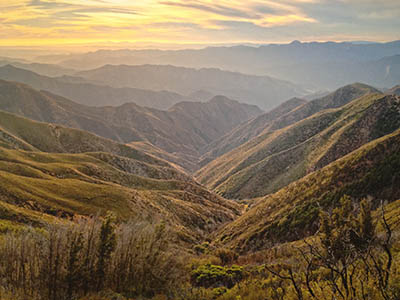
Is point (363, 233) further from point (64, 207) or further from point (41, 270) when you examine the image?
point (64, 207)

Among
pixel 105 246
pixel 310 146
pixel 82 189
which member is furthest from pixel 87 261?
pixel 310 146

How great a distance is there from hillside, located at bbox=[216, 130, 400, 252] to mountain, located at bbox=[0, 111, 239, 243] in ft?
41.1

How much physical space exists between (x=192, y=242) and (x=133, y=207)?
15645 mm

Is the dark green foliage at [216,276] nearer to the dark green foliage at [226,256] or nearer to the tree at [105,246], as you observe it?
the tree at [105,246]

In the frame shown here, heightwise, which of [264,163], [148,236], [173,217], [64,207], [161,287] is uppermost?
[148,236]

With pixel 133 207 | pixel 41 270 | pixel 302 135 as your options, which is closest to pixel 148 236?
pixel 41 270

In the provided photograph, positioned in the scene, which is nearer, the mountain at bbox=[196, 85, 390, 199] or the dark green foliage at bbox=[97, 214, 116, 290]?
the dark green foliage at bbox=[97, 214, 116, 290]

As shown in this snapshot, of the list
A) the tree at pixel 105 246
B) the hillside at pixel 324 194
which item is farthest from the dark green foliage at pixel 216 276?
the hillside at pixel 324 194

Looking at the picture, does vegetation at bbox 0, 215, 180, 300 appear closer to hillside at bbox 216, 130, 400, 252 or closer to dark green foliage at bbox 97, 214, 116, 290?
dark green foliage at bbox 97, 214, 116, 290

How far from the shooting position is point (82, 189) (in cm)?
6531

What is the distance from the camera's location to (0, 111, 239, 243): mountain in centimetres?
5109

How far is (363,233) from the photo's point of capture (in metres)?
22.9

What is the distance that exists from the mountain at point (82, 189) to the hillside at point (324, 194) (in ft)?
41.1

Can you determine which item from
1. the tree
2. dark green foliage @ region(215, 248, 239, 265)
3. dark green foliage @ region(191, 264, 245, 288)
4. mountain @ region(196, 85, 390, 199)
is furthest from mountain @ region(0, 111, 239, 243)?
mountain @ region(196, 85, 390, 199)
